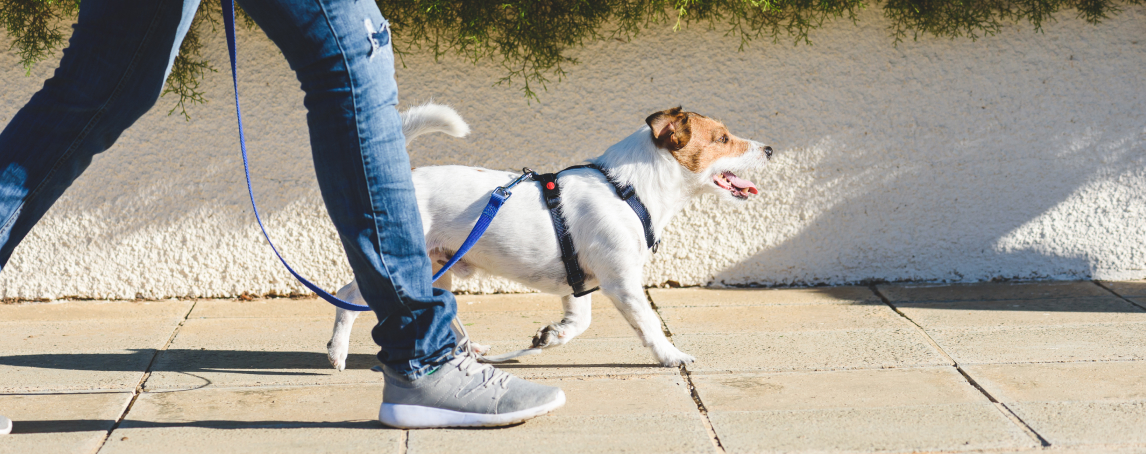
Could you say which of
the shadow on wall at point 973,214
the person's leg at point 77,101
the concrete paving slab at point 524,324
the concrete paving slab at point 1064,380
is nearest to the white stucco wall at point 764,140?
the shadow on wall at point 973,214

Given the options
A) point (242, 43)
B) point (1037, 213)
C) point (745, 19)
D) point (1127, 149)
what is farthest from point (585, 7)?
point (1127, 149)

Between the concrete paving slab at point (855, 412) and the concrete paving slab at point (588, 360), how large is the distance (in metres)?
0.27

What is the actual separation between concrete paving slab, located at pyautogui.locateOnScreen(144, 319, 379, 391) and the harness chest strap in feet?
2.54

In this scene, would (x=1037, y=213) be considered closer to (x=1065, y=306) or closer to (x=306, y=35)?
(x=1065, y=306)

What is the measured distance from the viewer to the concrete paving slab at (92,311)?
13.2 ft

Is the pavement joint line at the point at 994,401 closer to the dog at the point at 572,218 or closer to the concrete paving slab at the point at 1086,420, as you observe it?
the concrete paving slab at the point at 1086,420

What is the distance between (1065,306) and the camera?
4023mm

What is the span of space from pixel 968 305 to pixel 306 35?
3330 millimetres

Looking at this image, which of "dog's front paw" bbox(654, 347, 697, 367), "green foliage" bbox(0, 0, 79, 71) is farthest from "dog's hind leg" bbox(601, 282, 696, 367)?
"green foliage" bbox(0, 0, 79, 71)

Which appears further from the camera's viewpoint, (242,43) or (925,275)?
(925,275)

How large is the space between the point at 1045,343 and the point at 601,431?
1977 millimetres

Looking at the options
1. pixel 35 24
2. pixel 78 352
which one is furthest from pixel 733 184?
pixel 35 24

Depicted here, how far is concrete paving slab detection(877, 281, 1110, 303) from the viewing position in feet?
13.9

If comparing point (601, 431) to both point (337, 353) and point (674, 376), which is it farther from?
point (337, 353)
